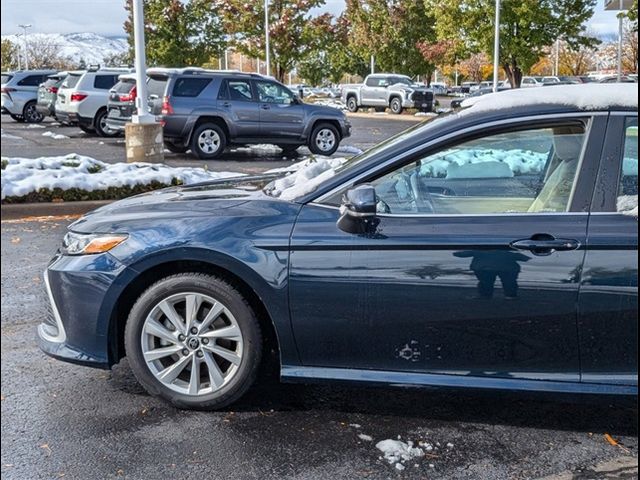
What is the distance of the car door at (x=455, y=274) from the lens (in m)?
3.45

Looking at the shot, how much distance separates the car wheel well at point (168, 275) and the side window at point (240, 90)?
41.6ft

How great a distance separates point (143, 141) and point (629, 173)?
31.5 ft

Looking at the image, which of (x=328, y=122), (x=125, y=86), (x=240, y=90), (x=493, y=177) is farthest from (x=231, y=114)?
(x=493, y=177)

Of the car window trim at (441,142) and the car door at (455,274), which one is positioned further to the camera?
the car window trim at (441,142)

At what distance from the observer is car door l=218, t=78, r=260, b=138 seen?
16094 mm

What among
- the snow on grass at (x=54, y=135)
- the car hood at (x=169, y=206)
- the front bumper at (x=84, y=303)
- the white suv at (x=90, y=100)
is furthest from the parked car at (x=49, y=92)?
the front bumper at (x=84, y=303)

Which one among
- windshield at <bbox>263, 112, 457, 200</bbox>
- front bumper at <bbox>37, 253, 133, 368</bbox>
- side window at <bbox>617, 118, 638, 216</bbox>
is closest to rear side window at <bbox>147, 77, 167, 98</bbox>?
windshield at <bbox>263, 112, 457, 200</bbox>

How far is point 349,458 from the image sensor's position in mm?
3408

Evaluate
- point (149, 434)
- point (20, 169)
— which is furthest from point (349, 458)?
point (20, 169)

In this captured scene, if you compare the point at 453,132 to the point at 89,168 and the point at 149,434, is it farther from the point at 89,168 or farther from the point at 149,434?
the point at 89,168

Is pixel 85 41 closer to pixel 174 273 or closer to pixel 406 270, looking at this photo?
pixel 174 273

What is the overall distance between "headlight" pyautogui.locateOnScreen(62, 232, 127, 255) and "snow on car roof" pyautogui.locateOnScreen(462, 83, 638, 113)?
1905 mm

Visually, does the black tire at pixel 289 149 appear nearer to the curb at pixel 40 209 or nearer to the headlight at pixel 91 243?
the curb at pixel 40 209

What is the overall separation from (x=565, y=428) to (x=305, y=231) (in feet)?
5.22
